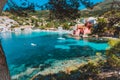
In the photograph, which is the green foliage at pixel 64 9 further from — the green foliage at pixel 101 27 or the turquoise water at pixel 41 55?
the turquoise water at pixel 41 55

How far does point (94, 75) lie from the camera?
9727 millimetres

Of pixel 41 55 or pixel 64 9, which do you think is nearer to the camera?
pixel 64 9

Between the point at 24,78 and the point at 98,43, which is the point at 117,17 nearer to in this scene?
the point at 24,78

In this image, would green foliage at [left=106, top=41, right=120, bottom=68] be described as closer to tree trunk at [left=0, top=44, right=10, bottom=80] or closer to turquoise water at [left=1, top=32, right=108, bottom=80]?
turquoise water at [left=1, top=32, right=108, bottom=80]

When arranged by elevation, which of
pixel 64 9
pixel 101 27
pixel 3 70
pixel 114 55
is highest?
pixel 64 9

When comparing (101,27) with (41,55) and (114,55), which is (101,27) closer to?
(114,55)

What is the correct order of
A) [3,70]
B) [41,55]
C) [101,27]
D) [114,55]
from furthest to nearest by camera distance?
[41,55]
[114,55]
[101,27]
[3,70]

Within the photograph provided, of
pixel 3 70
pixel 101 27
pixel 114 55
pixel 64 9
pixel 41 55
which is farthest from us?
pixel 41 55

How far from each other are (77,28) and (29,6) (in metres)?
32.7

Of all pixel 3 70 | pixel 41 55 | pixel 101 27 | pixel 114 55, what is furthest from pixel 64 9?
pixel 41 55

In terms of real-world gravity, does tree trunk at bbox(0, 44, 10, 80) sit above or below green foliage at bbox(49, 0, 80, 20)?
below

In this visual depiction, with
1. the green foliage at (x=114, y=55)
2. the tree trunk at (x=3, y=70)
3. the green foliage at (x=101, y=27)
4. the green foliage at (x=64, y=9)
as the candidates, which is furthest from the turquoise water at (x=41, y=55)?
the tree trunk at (x=3, y=70)

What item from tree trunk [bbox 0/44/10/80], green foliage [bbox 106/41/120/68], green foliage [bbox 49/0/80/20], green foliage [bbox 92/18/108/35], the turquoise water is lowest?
the turquoise water

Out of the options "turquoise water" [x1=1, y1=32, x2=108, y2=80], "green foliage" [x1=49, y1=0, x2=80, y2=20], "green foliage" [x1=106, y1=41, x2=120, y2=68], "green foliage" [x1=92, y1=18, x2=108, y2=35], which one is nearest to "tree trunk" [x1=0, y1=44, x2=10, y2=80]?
"green foliage" [x1=49, y1=0, x2=80, y2=20]
